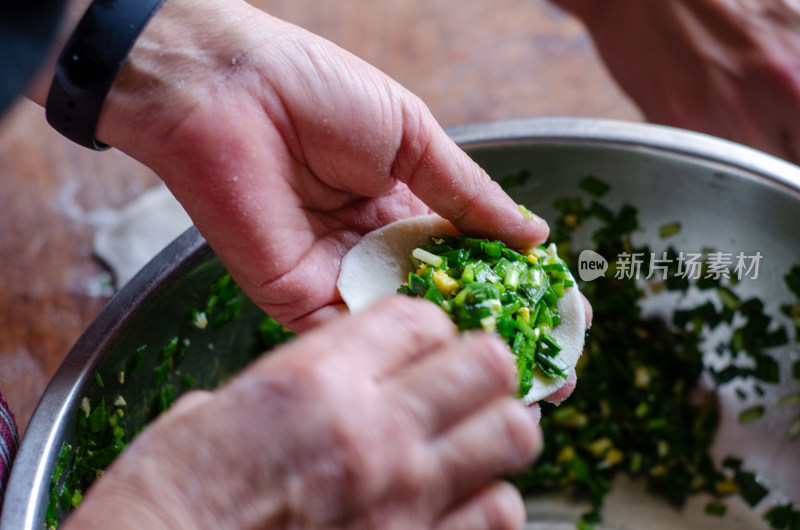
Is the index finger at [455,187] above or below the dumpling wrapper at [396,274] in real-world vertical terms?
above

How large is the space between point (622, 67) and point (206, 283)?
1.37m

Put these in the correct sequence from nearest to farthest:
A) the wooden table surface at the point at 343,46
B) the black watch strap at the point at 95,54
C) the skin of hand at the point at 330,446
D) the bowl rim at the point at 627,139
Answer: the skin of hand at the point at 330,446 < the black watch strap at the point at 95,54 < the bowl rim at the point at 627,139 < the wooden table surface at the point at 343,46

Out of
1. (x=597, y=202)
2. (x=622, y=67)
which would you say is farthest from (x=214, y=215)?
(x=622, y=67)

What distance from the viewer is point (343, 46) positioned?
2.24 metres

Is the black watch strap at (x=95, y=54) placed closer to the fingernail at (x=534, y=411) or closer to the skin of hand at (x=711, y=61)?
the fingernail at (x=534, y=411)

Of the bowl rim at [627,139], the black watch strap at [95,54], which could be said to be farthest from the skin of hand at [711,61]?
the black watch strap at [95,54]

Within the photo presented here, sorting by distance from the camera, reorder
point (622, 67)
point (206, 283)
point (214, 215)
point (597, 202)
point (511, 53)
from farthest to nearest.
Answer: point (511, 53), point (622, 67), point (597, 202), point (206, 283), point (214, 215)

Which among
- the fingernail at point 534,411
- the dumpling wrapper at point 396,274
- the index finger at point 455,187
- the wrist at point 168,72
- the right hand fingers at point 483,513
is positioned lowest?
the fingernail at point 534,411

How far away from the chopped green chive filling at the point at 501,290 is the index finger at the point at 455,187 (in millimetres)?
32

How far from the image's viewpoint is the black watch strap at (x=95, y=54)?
3.59ft

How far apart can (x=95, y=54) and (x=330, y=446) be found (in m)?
0.81

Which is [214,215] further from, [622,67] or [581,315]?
[622,67]

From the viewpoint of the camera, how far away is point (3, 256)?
1790 millimetres

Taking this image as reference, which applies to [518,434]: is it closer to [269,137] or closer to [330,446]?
[330,446]
